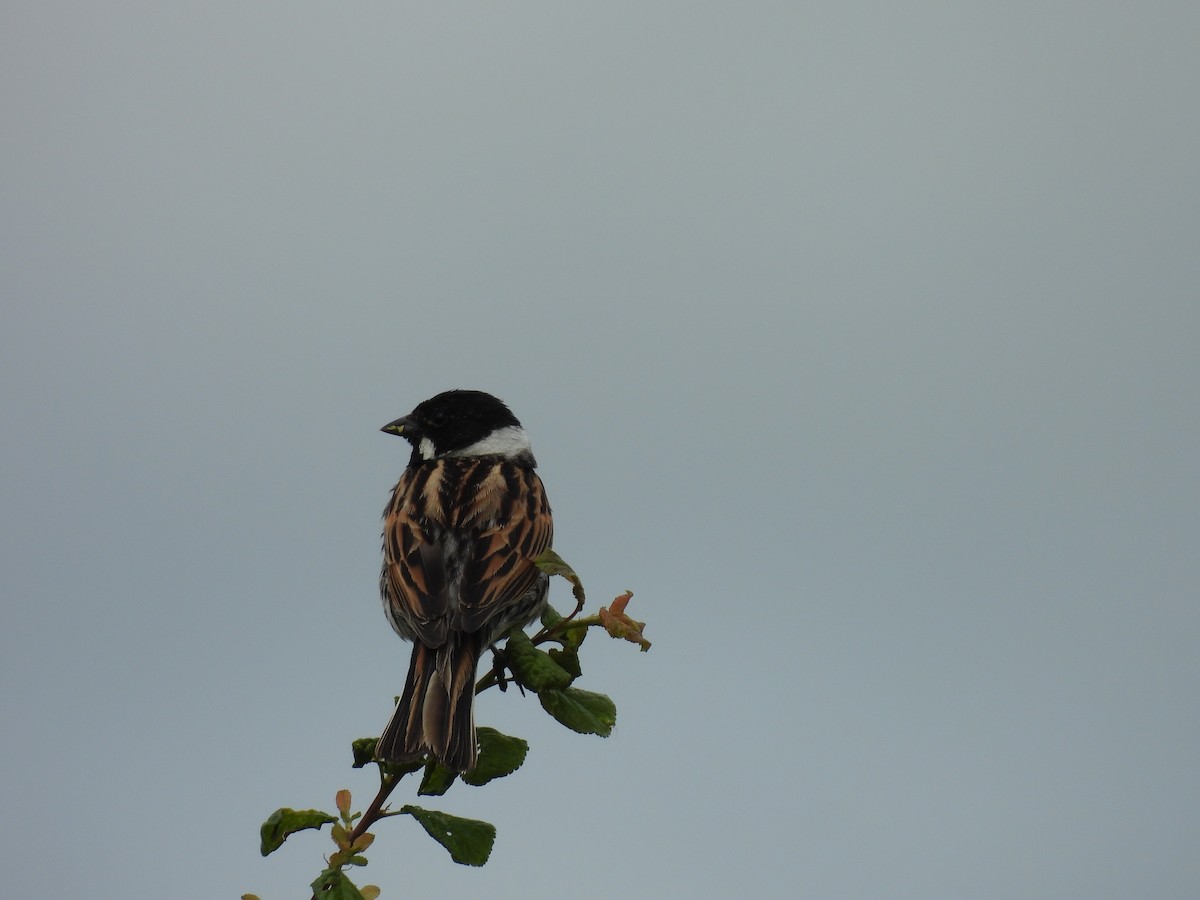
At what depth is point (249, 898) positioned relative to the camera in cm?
244

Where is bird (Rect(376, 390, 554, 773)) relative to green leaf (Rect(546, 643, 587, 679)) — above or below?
above

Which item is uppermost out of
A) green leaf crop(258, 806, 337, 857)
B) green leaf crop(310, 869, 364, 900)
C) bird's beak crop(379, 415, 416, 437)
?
bird's beak crop(379, 415, 416, 437)

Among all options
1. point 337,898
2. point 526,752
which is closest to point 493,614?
point 526,752

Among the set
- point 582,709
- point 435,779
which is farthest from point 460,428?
point 582,709

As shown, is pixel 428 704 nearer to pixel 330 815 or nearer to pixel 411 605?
pixel 330 815

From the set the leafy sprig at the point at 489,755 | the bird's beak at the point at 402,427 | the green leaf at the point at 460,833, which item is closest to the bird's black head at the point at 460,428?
the bird's beak at the point at 402,427

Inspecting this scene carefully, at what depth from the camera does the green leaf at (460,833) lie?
9.23 ft

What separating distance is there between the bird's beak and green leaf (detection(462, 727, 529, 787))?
3.40 meters

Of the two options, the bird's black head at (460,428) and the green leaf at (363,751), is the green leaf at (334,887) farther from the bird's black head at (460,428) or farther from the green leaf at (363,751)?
the bird's black head at (460,428)

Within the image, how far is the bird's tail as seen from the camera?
10.2 ft

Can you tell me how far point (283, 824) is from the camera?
2818 mm

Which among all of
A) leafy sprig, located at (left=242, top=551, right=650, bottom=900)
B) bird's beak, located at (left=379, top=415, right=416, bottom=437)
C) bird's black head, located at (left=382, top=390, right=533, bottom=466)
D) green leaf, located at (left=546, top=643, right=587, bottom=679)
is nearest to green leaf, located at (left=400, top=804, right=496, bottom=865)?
leafy sprig, located at (left=242, top=551, right=650, bottom=900)

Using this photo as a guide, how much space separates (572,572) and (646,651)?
0.40 m

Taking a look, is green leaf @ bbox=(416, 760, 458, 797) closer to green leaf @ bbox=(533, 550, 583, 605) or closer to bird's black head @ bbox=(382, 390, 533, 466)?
green leaf @ bbox=(533, 550, 583, 605)
